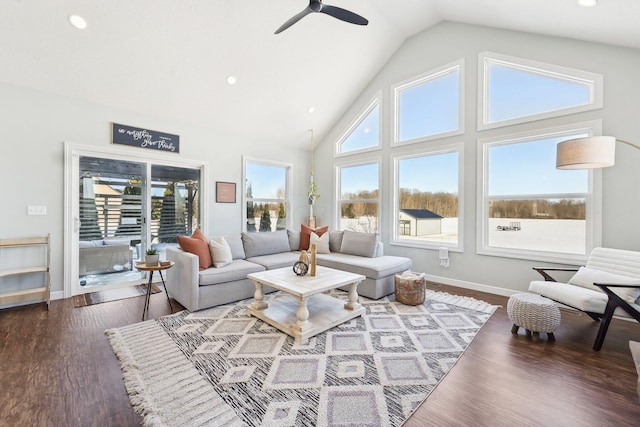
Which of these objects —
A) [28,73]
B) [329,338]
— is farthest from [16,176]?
[329,338]

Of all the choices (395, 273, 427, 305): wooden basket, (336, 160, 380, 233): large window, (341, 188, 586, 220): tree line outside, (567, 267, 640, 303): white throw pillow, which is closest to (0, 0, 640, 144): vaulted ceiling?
(336, 160, 380, 233): large window

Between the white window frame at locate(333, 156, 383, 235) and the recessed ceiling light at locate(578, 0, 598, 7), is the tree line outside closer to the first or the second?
the white window frame at locate(333, 156, 383, 235)

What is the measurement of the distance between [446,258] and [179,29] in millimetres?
4775

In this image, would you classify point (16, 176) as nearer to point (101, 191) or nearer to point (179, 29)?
point (101, 191)

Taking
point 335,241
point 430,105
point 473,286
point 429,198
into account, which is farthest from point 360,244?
point 430,105

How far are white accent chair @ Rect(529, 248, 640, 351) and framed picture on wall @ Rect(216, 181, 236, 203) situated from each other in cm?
462

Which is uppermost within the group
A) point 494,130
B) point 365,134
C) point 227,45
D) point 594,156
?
point 227,45

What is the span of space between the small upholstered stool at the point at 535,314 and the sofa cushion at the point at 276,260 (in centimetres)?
266

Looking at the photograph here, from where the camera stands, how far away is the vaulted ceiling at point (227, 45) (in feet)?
9.52

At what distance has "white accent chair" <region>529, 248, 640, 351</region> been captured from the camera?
2.37 meters

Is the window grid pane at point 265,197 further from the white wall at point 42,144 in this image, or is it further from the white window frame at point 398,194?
the white window frame at point 398,194

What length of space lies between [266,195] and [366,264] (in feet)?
9.60

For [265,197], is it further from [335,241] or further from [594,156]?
[594,156]

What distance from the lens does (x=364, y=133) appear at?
564 centimetres
